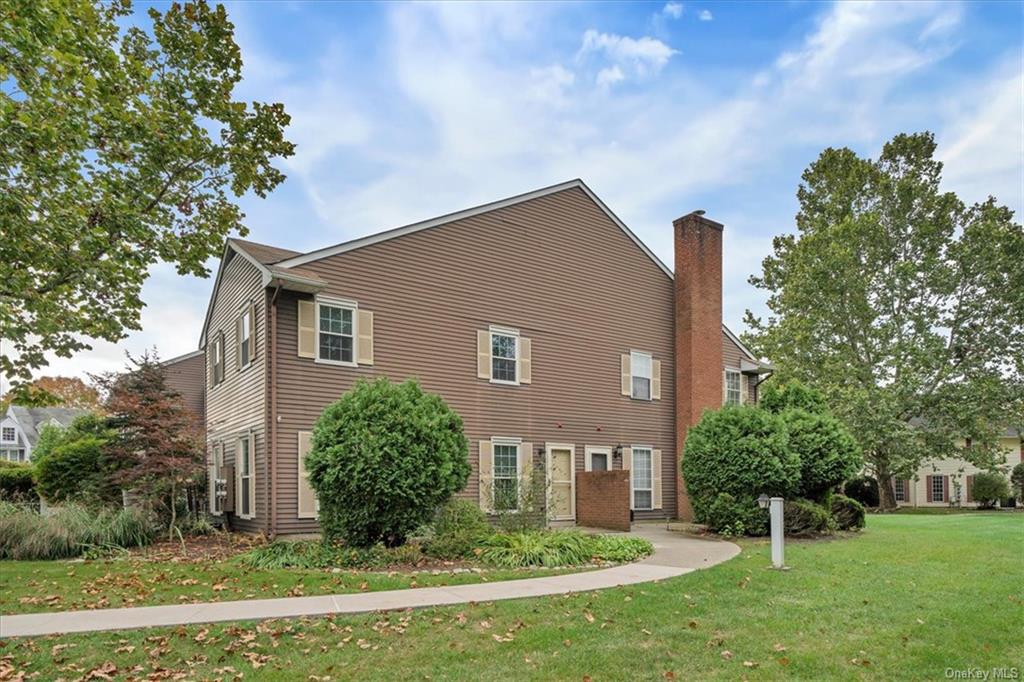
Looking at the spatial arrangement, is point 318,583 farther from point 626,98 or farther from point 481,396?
point 626,98

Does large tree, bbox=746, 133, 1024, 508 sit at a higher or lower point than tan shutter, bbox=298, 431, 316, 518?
higher

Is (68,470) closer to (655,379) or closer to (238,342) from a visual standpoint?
(238,342)

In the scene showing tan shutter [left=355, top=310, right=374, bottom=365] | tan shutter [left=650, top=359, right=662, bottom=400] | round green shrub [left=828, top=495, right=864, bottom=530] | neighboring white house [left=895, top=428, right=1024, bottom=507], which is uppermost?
tan shutter [left=355, top=310, right=374, bottom=365]

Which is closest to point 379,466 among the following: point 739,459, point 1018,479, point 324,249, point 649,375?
point 324,249

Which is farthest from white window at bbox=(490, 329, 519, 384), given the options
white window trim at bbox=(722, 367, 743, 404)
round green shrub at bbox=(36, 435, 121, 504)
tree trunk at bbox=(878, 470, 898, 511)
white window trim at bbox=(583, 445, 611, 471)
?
tree trunk at bbox=(878, 470, 898, 511)

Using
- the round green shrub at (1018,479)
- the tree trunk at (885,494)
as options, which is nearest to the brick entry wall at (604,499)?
the tree trunk at (885,494)

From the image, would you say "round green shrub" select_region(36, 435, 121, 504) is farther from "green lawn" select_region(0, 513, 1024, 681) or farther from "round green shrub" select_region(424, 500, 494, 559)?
"green lawn" select_region(0, 513, 1024, 681)

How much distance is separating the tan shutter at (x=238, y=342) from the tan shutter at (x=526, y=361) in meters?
6.57

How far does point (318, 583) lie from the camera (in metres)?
8.35

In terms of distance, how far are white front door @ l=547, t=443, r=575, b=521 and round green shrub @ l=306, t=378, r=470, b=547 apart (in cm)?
659

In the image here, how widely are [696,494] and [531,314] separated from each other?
5.98m

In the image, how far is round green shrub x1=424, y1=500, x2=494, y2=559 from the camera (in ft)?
34.2

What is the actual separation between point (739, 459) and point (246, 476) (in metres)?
10.3

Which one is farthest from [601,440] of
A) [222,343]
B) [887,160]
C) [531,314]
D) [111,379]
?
[887,160]
